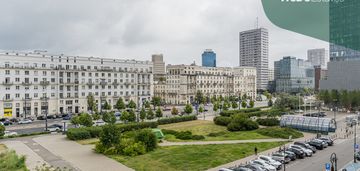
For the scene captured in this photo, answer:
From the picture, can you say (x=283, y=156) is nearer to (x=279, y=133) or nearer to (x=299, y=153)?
(x=299, y=153)

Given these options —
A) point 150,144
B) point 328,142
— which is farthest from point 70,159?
point 328,142

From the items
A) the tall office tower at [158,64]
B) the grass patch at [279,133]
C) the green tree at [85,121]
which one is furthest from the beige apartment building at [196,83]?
the grass patch at [279,133]

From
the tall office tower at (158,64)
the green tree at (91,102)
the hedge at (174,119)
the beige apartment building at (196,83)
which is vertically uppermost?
the tall office tower at (158,64)

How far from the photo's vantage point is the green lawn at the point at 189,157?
25.5 metres

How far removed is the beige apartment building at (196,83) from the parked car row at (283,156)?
214 feet

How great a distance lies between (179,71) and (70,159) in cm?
7482

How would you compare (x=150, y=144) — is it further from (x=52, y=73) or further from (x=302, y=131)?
(x=52, y=73)

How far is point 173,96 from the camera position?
332 ft

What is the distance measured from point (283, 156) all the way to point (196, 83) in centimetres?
7376

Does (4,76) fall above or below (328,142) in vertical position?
above

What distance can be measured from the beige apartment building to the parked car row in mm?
65309

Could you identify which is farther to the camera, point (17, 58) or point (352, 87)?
point (352, 87)

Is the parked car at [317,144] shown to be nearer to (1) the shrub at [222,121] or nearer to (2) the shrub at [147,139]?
(1) the shrub at [222,121]

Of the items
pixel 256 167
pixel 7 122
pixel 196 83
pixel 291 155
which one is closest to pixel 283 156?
pixel 291 155
